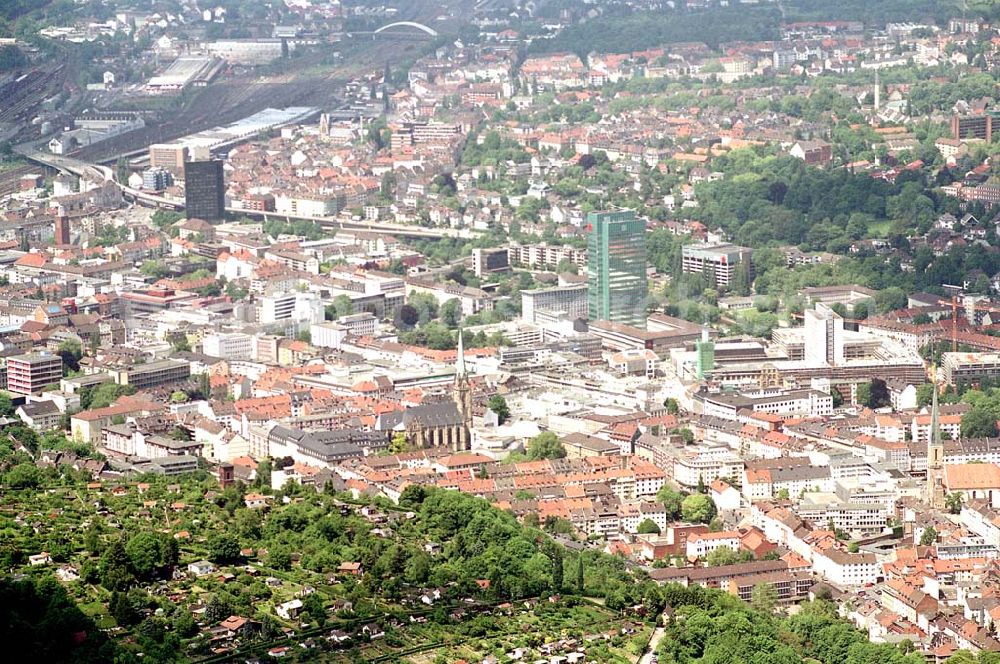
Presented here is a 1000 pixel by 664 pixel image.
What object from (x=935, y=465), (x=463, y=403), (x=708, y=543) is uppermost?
(x=463, y=403)

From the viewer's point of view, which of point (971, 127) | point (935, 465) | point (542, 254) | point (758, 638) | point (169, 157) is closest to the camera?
point (758, 638)

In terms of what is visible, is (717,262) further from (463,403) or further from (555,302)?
(463,403)

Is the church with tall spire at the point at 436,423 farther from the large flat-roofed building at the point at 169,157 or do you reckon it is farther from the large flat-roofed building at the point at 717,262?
the large flat-roofed building at the point at 169,157

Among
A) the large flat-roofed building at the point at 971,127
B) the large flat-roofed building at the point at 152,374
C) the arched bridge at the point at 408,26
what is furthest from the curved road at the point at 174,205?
the arched bridge at the point at 408,26

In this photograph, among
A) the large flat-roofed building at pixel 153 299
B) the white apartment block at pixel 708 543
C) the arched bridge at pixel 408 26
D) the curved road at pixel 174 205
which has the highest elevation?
the arched bridge at pixel 408 26

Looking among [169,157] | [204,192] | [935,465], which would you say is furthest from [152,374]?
[169,157]

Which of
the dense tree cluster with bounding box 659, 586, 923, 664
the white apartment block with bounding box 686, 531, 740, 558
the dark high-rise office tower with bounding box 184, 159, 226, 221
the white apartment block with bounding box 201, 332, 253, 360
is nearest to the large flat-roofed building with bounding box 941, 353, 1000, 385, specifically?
the white apartment block with bounding box 686, 531, 740, 558

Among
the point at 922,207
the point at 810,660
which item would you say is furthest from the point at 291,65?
the point at 810,660

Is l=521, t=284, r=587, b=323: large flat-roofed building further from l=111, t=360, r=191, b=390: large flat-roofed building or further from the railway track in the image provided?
the railway track
